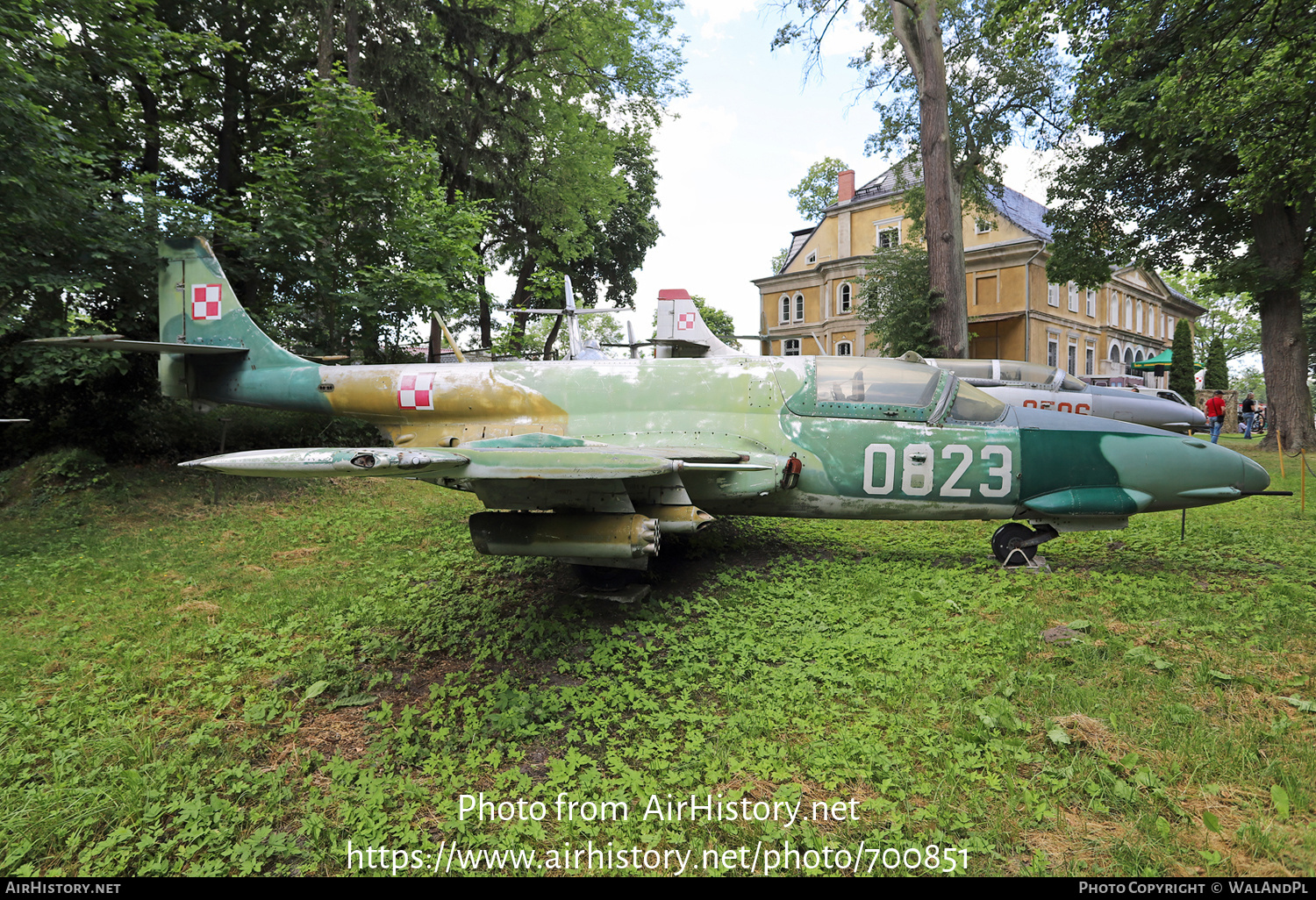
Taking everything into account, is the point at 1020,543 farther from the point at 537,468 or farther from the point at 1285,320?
the point at 1285,320

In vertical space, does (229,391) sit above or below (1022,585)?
above

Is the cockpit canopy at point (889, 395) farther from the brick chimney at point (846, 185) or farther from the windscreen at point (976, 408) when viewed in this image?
the brick chimney at point (846, 185)

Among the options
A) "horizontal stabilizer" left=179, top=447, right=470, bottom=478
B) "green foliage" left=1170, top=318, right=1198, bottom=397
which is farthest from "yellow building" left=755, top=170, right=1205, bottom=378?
"horizontal stabilizer" left=179, top=447, right=470, bottom=478

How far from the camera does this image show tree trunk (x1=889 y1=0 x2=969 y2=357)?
45.8ft

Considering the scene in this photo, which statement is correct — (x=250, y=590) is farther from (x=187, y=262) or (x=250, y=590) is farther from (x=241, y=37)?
(x=241, y=37)

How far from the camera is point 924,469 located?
5230mm

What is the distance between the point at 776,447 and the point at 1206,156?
16157mm

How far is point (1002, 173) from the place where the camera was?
19.0m

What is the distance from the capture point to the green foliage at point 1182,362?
30719mm

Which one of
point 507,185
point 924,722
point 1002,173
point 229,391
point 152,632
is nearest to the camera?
point 924,722

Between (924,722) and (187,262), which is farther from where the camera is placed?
(187,262)

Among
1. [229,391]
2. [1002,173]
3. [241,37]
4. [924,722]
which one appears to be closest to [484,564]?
[229,391]

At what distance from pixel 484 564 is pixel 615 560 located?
272 centimetres

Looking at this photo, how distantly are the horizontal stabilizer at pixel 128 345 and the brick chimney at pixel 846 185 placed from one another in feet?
118
